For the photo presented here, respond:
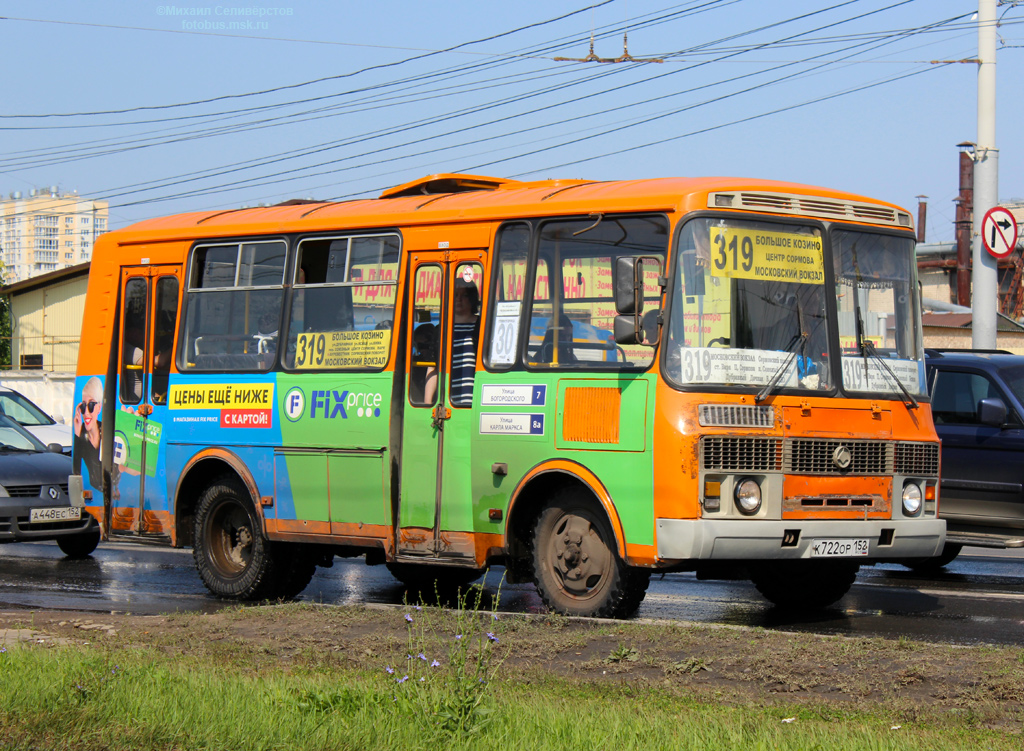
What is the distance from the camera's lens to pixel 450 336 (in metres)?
9.89

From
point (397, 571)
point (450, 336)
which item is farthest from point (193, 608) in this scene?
point (450, 336)

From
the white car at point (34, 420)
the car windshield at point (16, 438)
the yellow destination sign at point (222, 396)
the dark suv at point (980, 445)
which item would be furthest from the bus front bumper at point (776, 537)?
the white car at point (34, 420)

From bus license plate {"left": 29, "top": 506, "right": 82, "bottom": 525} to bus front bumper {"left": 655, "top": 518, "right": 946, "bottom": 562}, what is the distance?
26.3 feet

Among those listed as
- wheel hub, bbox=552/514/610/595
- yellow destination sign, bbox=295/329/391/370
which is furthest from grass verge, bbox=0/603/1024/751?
yellow destination sign, bbox=295/329/391/370

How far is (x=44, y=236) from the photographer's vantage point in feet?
518

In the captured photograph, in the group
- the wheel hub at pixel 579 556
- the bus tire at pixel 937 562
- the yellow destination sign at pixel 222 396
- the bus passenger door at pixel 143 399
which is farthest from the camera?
the bus tire at pixel 937 562

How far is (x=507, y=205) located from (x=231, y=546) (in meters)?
4.09

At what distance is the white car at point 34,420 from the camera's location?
770 inches

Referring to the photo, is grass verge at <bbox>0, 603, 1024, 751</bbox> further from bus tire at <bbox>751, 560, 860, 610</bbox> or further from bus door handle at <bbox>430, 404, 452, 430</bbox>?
bus tire at <bbox>751, 560, 860, 610</bbox>

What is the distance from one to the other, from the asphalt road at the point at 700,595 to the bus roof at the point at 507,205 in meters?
2.84

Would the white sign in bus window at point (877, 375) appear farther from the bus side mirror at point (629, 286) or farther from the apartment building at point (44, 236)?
the apartment building at point (44, 236)

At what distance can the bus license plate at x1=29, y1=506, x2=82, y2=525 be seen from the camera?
46.2 feet

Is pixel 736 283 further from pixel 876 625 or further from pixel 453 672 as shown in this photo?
pixel 453 672

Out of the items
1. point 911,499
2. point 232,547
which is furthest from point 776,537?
point 232,547
